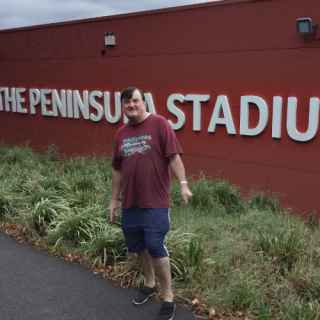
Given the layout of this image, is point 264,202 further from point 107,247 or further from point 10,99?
point 10,99

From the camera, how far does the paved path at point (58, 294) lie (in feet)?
13.1

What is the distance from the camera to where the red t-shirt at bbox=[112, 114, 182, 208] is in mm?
3719

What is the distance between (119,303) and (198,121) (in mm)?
4404

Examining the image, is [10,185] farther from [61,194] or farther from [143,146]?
Answer: [143,146]

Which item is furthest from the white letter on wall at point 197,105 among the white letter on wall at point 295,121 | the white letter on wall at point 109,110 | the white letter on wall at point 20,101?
the white letter on wall at point 20,101

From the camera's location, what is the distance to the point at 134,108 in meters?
3.72

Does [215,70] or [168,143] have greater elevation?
[215,70]

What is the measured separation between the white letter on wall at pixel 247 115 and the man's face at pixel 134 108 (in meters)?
3.73

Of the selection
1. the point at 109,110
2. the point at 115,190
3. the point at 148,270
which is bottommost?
the point at 148,270

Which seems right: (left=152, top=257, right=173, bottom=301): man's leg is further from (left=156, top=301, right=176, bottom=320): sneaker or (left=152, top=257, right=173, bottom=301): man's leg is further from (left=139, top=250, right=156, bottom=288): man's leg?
(left=139, top=250, right=156, bottom=288): man's leg

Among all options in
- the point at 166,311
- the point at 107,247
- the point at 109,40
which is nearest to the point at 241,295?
the point at 166,311

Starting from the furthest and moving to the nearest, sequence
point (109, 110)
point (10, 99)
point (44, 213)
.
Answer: point (10, 99) < point (109, 110) < point (44, 213)

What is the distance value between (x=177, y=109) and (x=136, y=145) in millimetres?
4688

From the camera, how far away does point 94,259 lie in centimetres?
497
